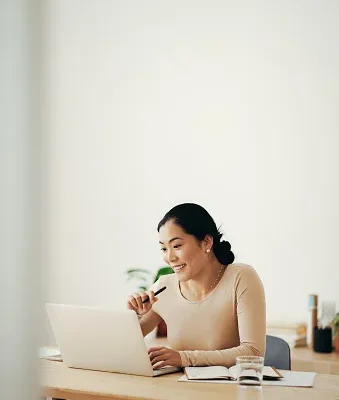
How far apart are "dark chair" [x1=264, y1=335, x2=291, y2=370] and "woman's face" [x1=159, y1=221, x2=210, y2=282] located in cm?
36

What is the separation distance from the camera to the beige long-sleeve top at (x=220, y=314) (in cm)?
237

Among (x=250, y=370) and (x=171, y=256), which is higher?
(x=171, y=256)

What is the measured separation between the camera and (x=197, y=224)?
2518 millimetres

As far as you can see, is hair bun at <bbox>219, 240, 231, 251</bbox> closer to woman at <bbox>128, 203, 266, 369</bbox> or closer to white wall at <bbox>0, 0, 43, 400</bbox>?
woman at <bbox>128, 203, 266, 369</bbox>

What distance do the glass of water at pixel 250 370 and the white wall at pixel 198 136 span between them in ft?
5.22

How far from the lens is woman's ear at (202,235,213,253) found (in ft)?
8.34

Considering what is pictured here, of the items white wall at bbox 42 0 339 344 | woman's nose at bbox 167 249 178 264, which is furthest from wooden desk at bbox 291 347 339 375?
woman's nose at bbox 167 249 178 264

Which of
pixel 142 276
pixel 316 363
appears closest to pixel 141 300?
pixel 316 363

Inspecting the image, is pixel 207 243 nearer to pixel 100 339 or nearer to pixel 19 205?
pixel 100 339

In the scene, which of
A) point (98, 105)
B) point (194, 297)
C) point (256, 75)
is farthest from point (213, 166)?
point (194, 297)

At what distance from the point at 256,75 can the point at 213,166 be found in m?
0.51

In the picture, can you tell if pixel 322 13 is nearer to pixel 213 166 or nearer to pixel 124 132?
pixel 213 166

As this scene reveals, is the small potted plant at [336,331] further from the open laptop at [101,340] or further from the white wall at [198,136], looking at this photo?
the open laptop at [101,340]

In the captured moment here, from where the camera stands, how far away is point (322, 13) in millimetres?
3549
